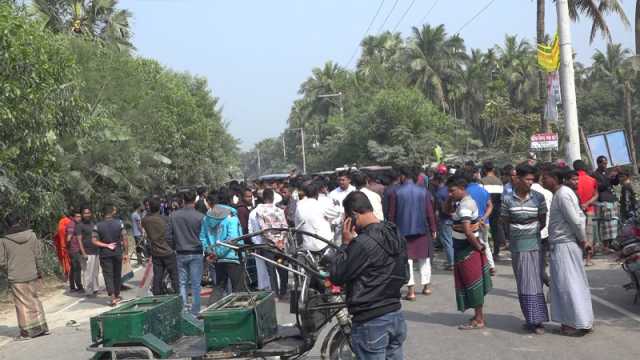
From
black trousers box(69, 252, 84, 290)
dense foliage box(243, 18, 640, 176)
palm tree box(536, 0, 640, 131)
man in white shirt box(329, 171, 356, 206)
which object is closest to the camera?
man in white shirt box(329, 171, 356, 206)

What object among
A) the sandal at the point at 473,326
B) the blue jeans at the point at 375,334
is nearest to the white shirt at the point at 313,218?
the sandal at the point at 473,326

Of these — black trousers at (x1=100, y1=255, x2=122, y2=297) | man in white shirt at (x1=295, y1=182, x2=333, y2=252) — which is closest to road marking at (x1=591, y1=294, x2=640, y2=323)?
man in white shirt at (x1=295, y1=182, x2=333, y2=252)

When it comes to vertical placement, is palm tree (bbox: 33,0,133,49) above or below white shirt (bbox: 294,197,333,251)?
above

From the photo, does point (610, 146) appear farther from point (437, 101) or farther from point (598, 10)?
point (437, 101)

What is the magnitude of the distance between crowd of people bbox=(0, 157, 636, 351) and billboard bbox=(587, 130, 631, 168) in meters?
2.02

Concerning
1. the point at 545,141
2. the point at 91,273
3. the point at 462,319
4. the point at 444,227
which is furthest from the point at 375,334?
the point at 545,141

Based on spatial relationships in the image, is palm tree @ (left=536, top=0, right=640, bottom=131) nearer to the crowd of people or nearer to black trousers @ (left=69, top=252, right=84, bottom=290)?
the crowd of people

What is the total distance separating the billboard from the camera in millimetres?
15328

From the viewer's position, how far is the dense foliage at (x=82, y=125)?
12719mm

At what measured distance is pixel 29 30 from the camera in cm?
1324

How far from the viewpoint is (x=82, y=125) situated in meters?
16.5

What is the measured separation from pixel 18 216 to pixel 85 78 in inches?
413

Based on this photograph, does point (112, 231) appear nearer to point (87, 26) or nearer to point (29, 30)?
point (29, 30)

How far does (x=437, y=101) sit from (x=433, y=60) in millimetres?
3357
